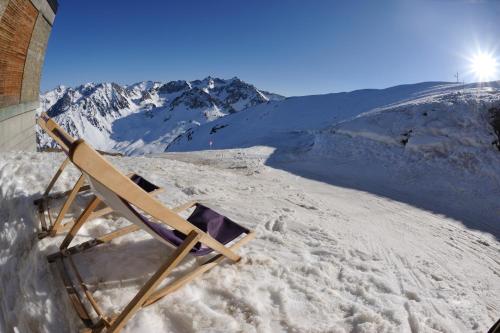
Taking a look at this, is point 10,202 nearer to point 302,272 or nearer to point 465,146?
point 302,272

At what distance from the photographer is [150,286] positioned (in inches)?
93.0

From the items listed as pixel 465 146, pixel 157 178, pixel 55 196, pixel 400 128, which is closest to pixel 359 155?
pixel 400 128

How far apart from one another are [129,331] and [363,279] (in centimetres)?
258

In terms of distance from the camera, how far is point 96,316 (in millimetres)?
2570

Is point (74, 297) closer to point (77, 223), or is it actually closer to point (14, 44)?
point (77, 223)

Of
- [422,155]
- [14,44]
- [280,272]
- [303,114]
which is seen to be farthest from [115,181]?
[303,114]

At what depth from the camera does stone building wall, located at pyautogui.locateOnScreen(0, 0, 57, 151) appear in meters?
6.76

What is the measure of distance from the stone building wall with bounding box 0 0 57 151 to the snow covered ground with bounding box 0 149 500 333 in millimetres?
2522

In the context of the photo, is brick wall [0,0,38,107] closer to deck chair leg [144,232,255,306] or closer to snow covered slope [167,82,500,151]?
deck chair leg [144,232,255,306]

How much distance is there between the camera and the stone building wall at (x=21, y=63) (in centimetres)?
676

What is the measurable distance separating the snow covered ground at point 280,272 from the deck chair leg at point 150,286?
0.29 m

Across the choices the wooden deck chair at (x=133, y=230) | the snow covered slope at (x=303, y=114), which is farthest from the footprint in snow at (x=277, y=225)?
the snow covered slope at (x=303, y=114)

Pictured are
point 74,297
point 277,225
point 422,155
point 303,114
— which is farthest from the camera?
point 303,114

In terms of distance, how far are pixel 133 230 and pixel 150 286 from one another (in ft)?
4.70
